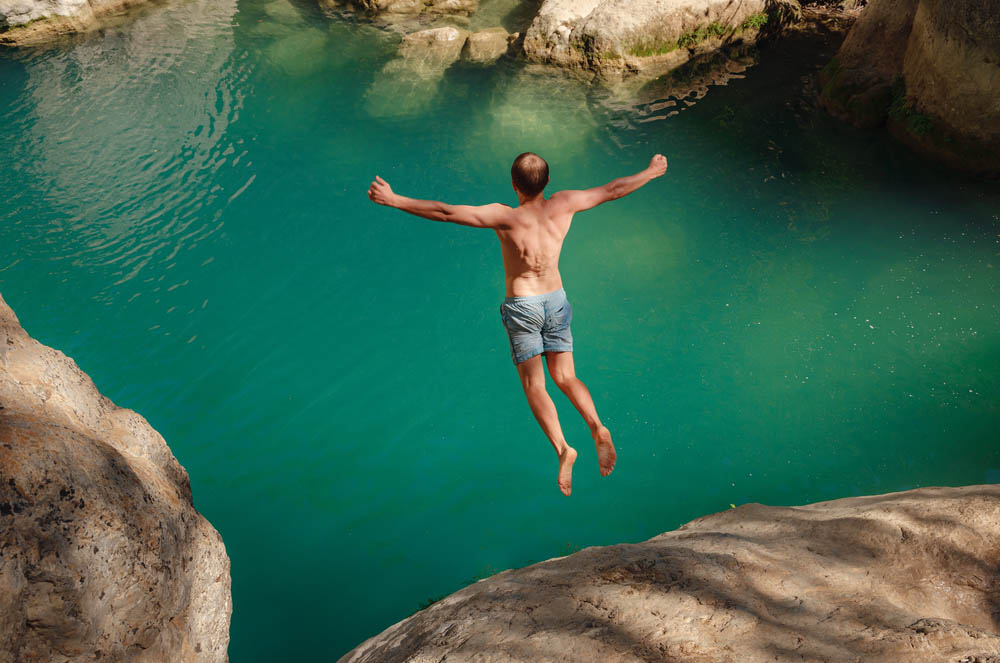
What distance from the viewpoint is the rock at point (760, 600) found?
217 cm

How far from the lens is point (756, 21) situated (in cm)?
969

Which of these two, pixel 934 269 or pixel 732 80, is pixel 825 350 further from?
pixel 732 80

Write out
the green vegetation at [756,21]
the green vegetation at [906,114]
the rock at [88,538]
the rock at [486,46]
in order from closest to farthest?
the rock at [88,538], the green vegetation at [906,114], the green vegetation at [756,21], the rock at [486,46]

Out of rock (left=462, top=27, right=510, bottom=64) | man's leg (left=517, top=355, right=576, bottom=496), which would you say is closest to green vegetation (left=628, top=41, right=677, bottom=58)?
rock (left=462, top=27, right=510, bottom=64)

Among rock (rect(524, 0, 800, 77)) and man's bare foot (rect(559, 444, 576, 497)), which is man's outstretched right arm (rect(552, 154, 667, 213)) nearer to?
man's bare foot (rect(559, 444, 576, 497))

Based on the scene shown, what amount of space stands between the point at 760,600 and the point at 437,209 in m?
2.19

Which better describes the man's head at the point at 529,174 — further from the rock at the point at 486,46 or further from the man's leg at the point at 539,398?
the rock at the point at 486,46

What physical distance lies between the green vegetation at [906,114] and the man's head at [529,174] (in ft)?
20.6

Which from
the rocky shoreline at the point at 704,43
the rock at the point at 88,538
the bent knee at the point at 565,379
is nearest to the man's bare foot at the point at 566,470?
the bent knee at the point at 565,379

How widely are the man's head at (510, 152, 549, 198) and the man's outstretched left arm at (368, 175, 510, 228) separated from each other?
153 millimetres

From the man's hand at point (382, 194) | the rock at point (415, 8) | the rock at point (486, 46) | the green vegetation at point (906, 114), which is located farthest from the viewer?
the rock at point (415, 8)

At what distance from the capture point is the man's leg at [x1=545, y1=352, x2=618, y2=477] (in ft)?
11.9

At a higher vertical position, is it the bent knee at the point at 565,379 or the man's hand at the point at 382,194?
the man's hand at the point at 382,194

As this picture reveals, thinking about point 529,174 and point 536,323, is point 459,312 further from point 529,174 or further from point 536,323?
point 529,174
